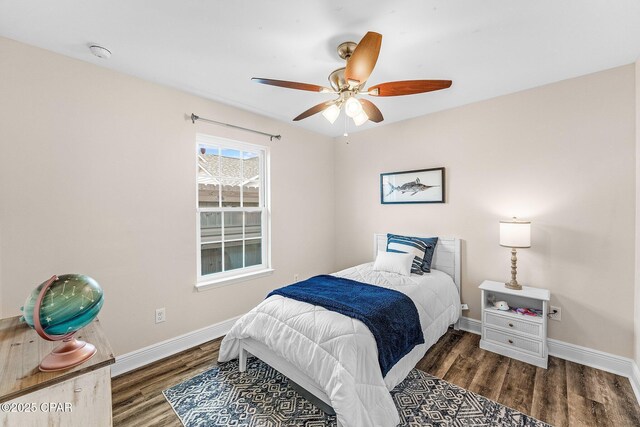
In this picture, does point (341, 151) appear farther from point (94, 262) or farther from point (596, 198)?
point (94, 262)

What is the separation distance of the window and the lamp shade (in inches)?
103

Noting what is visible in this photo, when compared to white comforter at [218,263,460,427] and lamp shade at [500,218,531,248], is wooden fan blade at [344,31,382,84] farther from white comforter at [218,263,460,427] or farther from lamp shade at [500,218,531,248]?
lamp shade at [500,218,531,248]

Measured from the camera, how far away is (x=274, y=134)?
353 centimetres

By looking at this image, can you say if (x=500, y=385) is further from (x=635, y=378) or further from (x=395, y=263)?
(x=395, y=263)

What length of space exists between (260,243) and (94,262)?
1.68m

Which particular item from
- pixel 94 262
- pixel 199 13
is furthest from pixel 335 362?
pixel 199 13

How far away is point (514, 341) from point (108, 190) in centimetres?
382

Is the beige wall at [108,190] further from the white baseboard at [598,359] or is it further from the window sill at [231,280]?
the white baseboard at [598,359]

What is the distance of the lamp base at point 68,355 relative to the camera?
979 mm

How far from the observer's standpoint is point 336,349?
172 centimetres

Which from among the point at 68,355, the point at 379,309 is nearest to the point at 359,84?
the point at 379,309

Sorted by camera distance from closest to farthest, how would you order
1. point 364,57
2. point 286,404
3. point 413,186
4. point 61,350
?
point 61,350 → point 364,57 → point 286,404 → point 413,186

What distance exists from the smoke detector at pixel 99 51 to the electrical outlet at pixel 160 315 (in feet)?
7.04

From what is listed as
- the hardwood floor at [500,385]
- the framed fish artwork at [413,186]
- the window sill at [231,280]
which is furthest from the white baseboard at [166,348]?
the framed fish artwork at [413,186]
